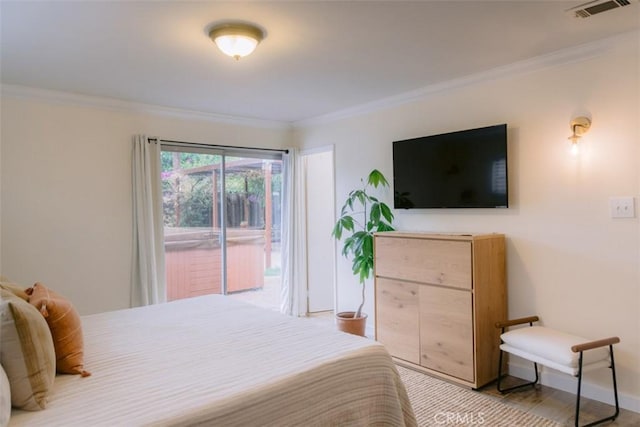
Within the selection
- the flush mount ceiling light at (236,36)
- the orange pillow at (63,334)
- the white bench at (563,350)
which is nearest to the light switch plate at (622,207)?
the white bench at (563,350)

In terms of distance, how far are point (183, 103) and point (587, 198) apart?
11.8 feet

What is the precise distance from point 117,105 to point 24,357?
3043mm

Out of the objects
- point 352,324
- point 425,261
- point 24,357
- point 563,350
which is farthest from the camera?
point 352,324

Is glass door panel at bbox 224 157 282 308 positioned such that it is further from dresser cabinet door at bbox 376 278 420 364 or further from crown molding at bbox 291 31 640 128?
dresser cabinet door at bbox 376 278 420 364

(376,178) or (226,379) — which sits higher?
(376,178)

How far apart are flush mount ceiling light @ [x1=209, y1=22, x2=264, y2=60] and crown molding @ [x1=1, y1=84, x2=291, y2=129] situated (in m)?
1.98

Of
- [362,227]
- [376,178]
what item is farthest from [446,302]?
[362,227]

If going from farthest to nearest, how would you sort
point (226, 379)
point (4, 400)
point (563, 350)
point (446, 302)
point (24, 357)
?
1. point (446, 302)
2. point (563, 350)
3. point (226, 379)
4. point (24, 357)
5. point (4, 400)

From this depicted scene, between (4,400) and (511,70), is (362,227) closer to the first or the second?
(511,70)

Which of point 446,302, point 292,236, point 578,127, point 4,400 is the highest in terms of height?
point 578,127

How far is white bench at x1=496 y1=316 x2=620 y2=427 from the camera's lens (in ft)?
7.84

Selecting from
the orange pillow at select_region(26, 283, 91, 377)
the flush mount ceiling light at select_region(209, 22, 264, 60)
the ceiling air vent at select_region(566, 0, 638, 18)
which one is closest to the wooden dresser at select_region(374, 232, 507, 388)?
the ceiling air vent at select_region(566, 0, 638, 18)

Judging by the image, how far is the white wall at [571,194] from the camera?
102 inches

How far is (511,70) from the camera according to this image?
3.10m
